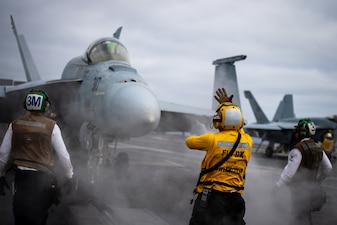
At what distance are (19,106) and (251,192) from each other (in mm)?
6961

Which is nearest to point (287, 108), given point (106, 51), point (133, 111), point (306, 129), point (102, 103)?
point (106, 51)

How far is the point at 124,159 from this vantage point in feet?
36.9

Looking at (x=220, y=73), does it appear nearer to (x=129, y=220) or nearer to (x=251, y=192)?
Answer: (x=251, y=192)

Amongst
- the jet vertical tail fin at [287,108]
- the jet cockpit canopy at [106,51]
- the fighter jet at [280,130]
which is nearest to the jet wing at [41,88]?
the jet cockpit canopy at [106,51]

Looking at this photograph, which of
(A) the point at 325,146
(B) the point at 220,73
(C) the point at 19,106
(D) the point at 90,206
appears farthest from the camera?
(A) the point at 325,146

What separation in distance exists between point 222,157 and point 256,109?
109ft

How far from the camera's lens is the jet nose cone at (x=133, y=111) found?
Result: 793 cm

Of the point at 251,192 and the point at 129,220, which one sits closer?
the point at 129,220

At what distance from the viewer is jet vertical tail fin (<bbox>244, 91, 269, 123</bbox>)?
35.0 m

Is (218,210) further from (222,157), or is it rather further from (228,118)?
(228,118)

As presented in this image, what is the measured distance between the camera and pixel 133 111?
25.9 feet

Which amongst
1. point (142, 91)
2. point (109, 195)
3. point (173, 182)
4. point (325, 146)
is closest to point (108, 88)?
point (142, 91)

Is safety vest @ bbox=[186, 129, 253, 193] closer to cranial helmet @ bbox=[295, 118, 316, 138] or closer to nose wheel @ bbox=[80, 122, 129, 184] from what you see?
cranial helmet @ bbox=[295, 118, 316, 138]

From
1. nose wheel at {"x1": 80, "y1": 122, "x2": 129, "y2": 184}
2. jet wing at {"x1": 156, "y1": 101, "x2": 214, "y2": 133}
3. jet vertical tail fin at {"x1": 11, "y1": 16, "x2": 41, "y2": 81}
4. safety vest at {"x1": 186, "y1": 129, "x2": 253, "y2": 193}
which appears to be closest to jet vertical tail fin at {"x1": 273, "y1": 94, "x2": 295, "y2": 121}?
jet wing at {"x1": 156, "y1": 101, "x2": 214, "y2": 133}
